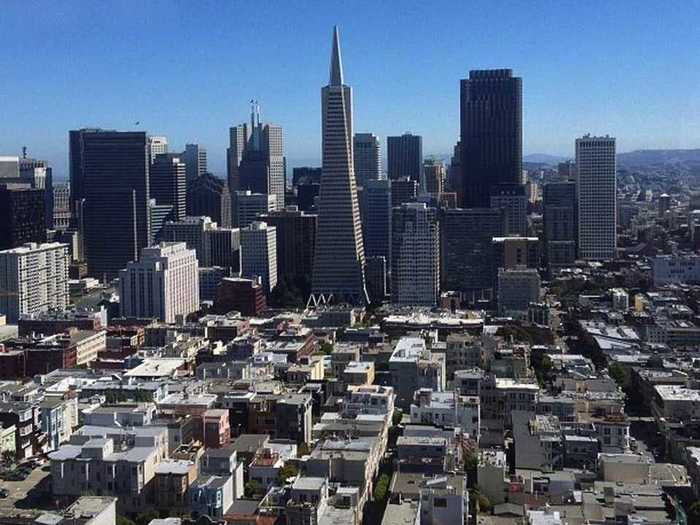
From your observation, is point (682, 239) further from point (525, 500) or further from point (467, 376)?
point (525, 500)

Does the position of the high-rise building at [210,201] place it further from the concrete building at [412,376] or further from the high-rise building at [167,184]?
the concrete building at [412,376]

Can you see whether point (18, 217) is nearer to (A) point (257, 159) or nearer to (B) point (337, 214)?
(B) point (337, 214)

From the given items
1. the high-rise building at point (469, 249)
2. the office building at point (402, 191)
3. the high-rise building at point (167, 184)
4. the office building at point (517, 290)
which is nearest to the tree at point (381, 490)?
the office building at point (517, 290)

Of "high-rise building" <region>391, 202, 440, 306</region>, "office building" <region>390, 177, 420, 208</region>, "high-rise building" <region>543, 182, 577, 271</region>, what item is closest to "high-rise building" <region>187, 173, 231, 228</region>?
"office building" <region>390, 177, 420, 208</region>

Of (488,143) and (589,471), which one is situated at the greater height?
(488,143)

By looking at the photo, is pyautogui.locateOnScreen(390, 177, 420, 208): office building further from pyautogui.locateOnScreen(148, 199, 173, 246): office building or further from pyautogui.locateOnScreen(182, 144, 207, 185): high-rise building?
pyautogui.locateOnScreen(182, 144, 207, 185): high-rise building

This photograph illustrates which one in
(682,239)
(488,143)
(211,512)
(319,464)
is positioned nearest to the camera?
(211,512)

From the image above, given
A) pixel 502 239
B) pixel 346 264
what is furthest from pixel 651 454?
pixel 502 239
